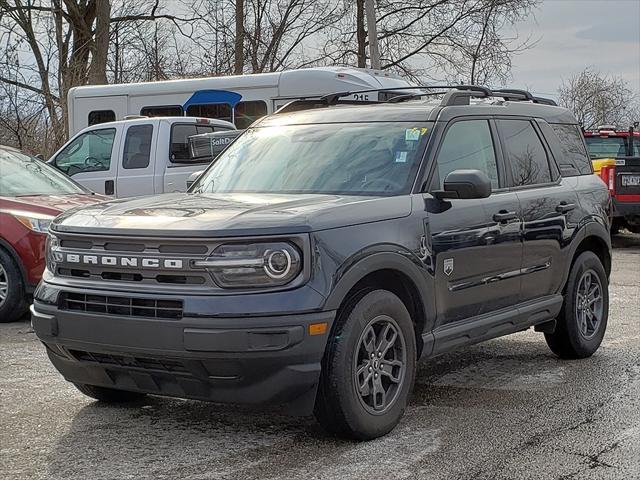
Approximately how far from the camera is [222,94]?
1662 centimetres

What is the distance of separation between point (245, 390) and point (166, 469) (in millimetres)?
509

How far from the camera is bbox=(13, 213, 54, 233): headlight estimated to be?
8.41 meters

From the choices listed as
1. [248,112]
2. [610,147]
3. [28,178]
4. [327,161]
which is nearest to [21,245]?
[28,178]

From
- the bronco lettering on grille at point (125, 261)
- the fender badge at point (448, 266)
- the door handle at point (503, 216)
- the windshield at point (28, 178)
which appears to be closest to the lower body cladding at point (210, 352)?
the bronco lettering on grille at point (125, 261)

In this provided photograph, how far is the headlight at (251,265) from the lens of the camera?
173 inches

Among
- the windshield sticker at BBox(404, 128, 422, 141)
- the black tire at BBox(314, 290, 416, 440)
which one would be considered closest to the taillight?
the windshield sticker at BBox(404, 128, 422, 141)

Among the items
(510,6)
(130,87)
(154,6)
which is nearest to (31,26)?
(154,6)

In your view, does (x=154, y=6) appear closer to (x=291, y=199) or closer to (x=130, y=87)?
(x=130, y=87)

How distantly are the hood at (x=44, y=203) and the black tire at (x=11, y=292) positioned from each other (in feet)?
1.62

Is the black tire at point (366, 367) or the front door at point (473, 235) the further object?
the front door at point (473, 235)

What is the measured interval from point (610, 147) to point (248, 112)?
646 cm

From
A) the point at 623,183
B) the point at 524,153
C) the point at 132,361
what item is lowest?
the point at 132,361

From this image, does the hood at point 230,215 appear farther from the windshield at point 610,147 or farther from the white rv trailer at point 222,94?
the windshield at point 610,147

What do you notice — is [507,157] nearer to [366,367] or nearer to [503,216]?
[503,216]
